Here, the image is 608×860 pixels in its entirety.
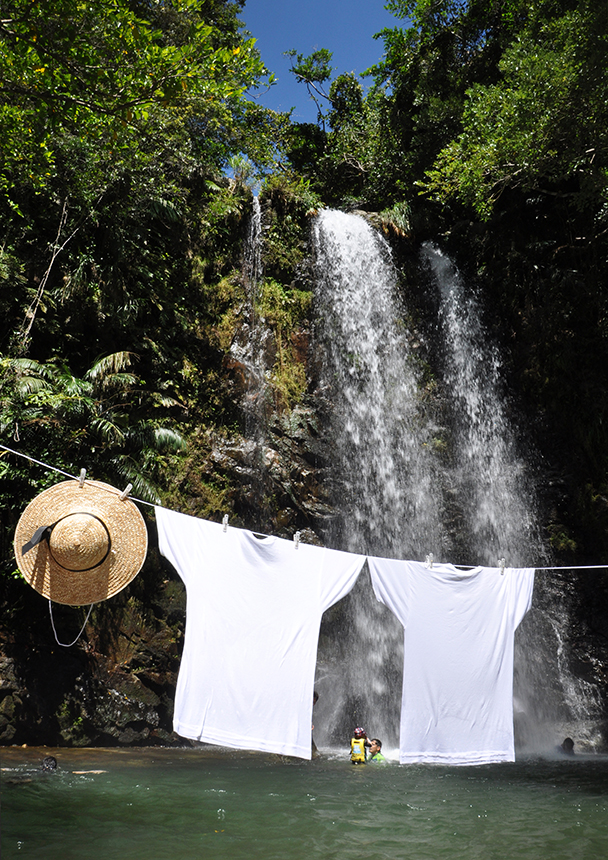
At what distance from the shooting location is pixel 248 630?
537 centimetres

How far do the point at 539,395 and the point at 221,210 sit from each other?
8343 millimetres

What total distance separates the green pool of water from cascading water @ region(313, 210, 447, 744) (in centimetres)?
241

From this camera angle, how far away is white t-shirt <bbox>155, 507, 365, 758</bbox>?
511 cm

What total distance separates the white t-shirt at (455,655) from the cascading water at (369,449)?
522 cm

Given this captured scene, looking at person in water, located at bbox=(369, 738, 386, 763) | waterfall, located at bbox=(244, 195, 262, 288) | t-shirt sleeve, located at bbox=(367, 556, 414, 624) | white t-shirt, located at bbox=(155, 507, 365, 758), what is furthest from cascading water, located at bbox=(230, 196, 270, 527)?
white t-shirt, located at bbox=(155, 507, 365, 758)

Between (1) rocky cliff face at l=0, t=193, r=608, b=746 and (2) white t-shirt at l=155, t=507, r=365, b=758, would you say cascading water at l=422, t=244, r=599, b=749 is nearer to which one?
(1) rocky cliff face at l=0, t=193, r=608, b=746

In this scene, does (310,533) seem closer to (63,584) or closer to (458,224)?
(63,584)

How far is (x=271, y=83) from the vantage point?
1706 centimetres

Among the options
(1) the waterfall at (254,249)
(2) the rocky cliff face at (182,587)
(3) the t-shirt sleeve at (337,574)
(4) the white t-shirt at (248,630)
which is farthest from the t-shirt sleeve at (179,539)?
(1) the waterfall at (254,249)

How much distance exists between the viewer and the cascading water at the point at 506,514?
11.5m

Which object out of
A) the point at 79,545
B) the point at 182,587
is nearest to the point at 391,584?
the point at 79,545

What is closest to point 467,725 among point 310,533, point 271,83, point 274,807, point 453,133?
point 274,807

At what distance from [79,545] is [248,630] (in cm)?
167

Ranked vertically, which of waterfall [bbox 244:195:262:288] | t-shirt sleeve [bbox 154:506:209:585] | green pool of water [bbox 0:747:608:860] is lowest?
green pool of water [bbox 0:747:608:860]
